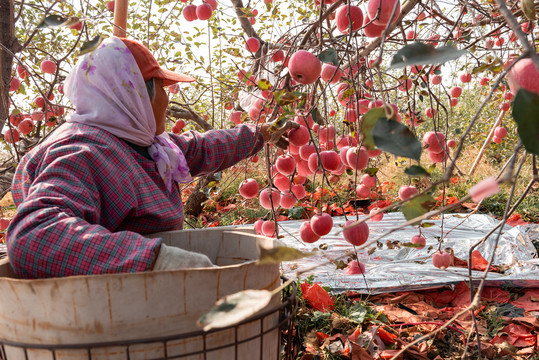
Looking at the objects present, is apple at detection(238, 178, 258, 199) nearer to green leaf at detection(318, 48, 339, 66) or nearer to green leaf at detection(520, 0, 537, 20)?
green leaf at detection(318, 48, 339, 66)

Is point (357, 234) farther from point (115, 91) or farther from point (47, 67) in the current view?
point (47, 67)

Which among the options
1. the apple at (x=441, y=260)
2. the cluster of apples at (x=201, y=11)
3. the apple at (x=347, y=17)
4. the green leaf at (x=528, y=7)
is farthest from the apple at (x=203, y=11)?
the green leaf at (x=528, y=7)

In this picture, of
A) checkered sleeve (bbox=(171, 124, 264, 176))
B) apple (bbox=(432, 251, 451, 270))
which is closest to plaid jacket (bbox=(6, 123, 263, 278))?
checkered sleeve (bbox=(171, 124, 264, 176))

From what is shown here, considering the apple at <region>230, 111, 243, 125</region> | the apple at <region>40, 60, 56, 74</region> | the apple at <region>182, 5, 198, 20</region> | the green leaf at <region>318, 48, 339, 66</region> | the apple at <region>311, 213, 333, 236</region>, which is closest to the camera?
the green leaf at <region>318, 48, 339, 66</region>

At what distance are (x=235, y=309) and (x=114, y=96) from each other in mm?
867

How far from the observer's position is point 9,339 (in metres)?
0.62

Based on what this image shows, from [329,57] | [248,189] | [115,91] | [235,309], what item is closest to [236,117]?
[248,189]

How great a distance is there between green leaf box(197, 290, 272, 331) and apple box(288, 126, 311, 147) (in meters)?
0.83

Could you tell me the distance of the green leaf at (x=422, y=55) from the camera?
16.4 inches

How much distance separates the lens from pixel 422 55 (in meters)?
0.43

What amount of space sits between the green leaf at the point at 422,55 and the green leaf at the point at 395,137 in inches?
2.4

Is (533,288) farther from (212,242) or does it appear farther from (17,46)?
(17,46)

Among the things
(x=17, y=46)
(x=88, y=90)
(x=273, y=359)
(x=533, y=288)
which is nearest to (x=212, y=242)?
(x=273, y=359)

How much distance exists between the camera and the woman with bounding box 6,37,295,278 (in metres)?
0.69
